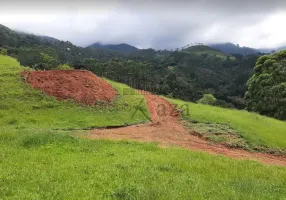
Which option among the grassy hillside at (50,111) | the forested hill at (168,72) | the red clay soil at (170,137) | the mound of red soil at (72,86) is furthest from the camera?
the forested hill at (168,72)

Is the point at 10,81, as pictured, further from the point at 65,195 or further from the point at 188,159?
the point at 65,195

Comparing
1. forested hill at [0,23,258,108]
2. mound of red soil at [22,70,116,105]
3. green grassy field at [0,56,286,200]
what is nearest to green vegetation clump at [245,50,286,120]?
forested hill at [0,23,258,108]

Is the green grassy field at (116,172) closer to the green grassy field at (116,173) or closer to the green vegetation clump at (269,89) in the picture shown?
the green grassy field at (116,173)

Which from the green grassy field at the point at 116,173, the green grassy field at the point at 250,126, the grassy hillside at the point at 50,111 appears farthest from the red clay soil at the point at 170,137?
the green grassy field at the point at 116,173

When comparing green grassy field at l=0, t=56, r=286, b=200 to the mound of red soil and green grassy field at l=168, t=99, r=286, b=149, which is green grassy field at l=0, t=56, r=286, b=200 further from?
green grassy field at l=168, t=99, r=286, b=149

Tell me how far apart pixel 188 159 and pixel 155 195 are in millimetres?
5673

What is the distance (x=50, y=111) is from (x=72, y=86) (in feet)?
15.4

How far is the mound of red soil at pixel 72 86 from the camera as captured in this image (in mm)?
27209

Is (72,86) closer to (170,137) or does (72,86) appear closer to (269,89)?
(170,137)

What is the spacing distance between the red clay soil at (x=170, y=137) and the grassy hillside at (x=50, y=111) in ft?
4.96

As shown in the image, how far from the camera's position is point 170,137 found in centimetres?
2127

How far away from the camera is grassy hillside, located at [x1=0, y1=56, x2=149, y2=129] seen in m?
22.3

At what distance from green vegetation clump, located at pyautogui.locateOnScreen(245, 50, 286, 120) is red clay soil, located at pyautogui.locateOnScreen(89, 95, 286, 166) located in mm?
22429

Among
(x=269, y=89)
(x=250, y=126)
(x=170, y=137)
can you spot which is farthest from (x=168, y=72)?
(x=170, y=137)
